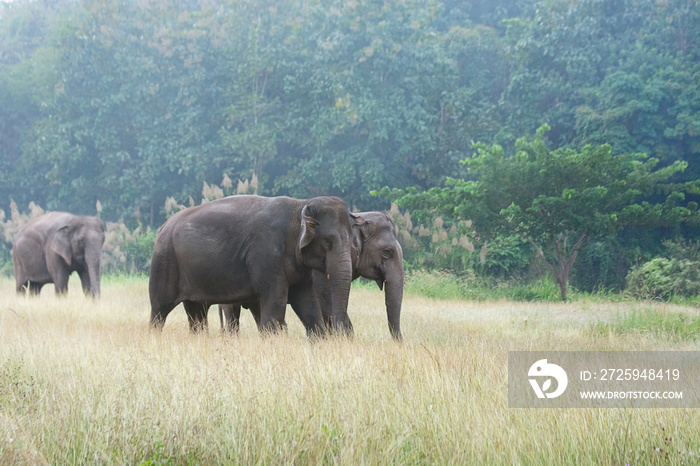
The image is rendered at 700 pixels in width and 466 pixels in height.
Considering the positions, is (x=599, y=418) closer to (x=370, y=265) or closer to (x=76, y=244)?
(x=370, y=265)

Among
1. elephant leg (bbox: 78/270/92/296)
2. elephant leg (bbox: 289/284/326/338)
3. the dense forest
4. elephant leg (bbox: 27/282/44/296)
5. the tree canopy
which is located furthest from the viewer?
the tree canopy

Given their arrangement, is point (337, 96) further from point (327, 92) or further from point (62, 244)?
point (62, 244)

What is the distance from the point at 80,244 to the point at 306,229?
7.75 m

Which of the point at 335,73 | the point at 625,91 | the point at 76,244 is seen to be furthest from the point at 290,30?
the point at 76,244

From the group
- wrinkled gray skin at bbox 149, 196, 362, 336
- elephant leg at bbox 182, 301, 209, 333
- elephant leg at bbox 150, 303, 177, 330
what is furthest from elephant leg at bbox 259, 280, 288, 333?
elephant leg at bbox 150, 303, 177, 330

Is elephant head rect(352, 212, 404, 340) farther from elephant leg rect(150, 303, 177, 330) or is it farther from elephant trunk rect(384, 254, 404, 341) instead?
elephant leg rect(150, 303, 177, 330)

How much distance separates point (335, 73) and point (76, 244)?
620 inches

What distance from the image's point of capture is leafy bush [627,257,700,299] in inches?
652

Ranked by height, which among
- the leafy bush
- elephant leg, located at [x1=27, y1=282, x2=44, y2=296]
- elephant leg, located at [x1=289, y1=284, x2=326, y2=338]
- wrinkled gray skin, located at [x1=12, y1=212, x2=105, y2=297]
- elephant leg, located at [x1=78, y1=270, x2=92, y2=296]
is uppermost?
elephant leg, located at [x1=289, y1=284, x2=326, y2=338]

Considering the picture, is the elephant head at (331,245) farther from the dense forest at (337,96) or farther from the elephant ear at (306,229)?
the dense forest at (337,96)

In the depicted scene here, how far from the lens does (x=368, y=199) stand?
27250mm

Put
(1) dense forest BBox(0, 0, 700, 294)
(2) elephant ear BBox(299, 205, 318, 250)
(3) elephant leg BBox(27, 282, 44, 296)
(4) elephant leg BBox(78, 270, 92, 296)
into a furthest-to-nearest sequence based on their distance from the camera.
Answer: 1. (1) dense forest BBox(0, 0, 700, 294)
2. (3) elephant leg BBox(27, 282, 44, 296)
3. (4) elephant leg BBox(78, 270, 92, 296)
4. (2) elephant ear BBox(299, 205, 318, 250)

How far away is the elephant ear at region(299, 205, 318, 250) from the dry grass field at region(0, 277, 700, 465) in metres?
1.05

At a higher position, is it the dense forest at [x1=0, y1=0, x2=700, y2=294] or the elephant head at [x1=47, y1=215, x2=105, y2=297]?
the dense forest at [x1=0, y1=0, x2=700, y2=294]
